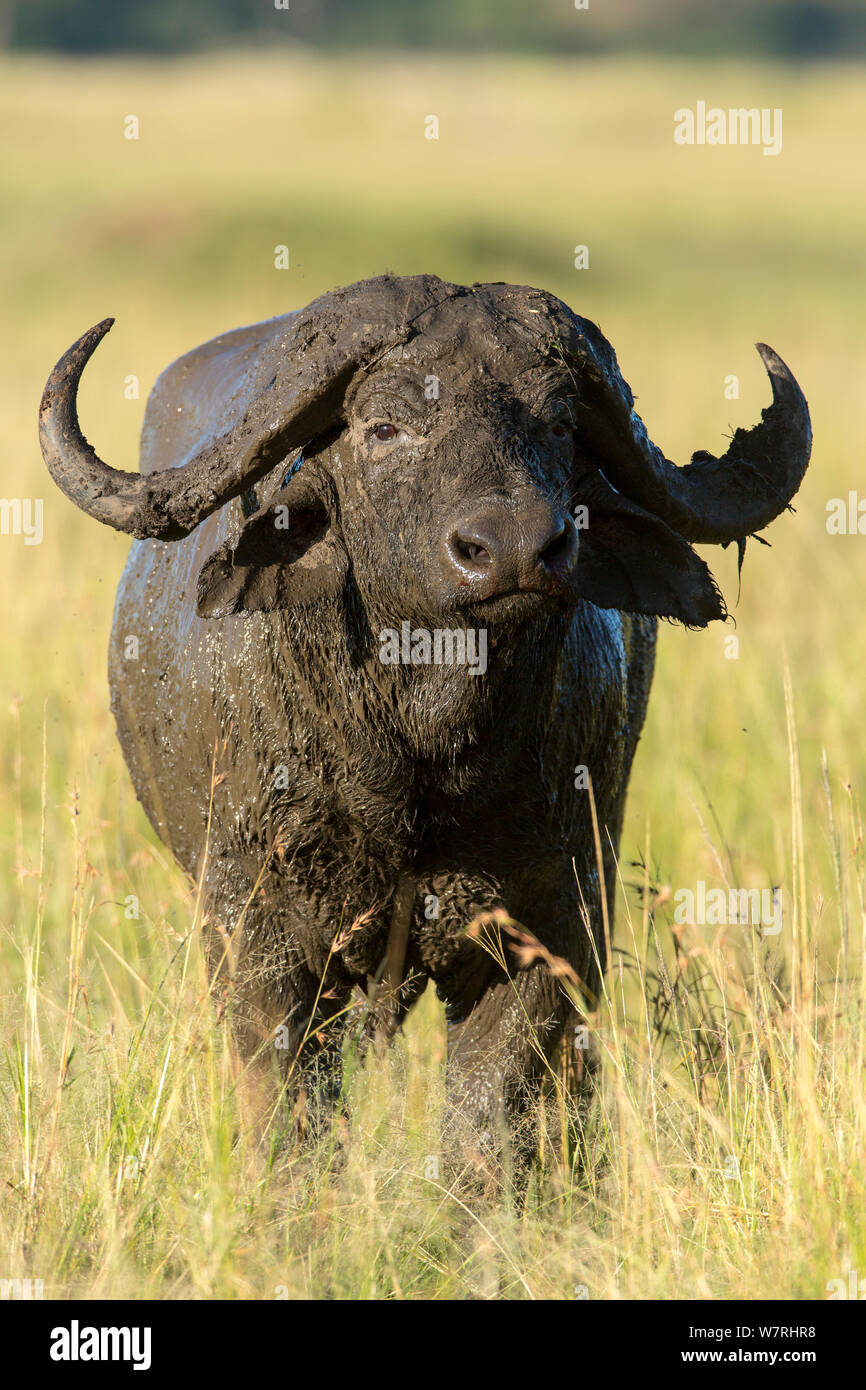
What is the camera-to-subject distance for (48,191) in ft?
140

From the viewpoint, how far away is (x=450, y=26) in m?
103

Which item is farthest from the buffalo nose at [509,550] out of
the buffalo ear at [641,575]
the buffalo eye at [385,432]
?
the buffalo ear at [641,575]

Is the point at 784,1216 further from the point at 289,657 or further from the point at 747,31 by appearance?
the point at 747,31

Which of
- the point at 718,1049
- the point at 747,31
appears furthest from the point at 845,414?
the point at 747,31

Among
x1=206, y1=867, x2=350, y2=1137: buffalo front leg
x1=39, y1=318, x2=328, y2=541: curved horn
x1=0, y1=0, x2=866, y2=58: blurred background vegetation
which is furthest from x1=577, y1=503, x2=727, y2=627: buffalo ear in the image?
x1=0, y1=0, x2=866, y2=58: blurred background vegetation

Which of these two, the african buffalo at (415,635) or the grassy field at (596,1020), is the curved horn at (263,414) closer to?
the african buffalo at (415,635)

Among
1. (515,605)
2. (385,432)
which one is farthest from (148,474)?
(515,605)

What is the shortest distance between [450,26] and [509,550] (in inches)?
4254

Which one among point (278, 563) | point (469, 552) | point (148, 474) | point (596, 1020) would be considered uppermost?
point (148, 474)

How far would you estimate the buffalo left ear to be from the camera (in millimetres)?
4285

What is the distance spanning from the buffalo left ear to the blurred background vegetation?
88068 mm

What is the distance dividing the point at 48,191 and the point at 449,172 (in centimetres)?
1354

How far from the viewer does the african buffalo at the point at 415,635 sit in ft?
13.4

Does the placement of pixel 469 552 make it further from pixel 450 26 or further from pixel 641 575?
pixel 450 26
